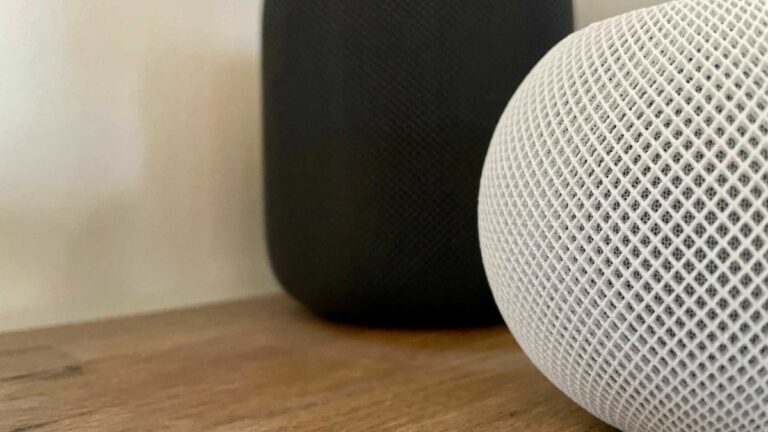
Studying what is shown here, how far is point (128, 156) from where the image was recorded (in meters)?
0.79

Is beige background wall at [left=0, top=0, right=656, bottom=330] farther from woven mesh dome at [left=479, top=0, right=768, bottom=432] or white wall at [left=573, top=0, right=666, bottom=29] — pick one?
woven mesh dome at [left=479, top=0, right=768, bottom=432]

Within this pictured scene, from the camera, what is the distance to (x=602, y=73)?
372 millimetres

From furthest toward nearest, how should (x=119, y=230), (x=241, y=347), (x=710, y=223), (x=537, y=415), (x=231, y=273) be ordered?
(x=231, y=273)
(x=119, y=230)
(x=241, y=347)
(x=537, y=415)
(x=710, y=223)

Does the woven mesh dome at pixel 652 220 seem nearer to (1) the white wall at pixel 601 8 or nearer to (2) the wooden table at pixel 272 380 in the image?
(2) the wooden table at pixel 272 380

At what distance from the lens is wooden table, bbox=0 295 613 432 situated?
1.51 feet

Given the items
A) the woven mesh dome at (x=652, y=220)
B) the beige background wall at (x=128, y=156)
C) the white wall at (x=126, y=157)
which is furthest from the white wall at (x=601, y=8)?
the woven mesh dome at (x=652, y=220)

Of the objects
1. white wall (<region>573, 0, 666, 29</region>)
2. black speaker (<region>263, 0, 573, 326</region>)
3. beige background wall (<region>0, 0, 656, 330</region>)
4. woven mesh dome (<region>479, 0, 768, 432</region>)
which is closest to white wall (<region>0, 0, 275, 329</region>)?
beige background wall (<region>0, 0, 656, 330</region>)

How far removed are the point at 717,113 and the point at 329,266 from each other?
44cm

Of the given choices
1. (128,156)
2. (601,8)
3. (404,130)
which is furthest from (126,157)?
(601,8)

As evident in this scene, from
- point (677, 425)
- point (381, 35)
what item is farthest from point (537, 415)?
point (381, 35)

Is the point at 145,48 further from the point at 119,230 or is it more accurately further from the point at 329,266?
the point at 329,266

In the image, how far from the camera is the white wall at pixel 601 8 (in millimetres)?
877

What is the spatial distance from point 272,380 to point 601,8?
24.1 inches

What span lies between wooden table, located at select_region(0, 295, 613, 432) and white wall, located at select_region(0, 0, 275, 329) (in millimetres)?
71
